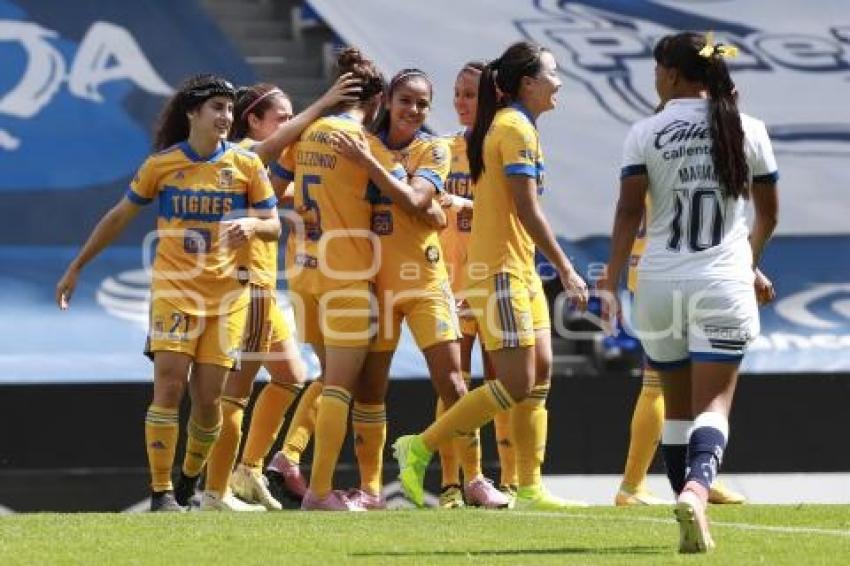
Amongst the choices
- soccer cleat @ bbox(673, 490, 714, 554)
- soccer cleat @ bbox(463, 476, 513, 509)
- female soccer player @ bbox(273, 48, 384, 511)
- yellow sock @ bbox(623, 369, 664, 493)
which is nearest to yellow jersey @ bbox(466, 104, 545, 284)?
female soccer player @ bbox(273, 48, 384, 511)

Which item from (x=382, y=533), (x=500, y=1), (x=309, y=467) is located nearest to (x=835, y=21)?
(x=500, y=1)

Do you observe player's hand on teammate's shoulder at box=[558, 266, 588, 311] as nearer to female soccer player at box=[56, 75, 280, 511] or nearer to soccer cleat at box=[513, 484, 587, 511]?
soccer cleat at box=[513, 484, 587, 511]

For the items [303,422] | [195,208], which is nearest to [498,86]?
[195,208]

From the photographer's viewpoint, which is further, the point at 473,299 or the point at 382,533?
the point at 473,299

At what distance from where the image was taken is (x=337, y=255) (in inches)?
382

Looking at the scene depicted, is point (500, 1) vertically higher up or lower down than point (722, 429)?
higher up

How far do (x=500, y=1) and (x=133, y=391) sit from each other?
4735mm

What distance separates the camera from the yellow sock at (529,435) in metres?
9.56

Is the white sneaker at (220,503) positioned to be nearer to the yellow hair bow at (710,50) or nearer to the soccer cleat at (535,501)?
the soccer cleat at (535,501)

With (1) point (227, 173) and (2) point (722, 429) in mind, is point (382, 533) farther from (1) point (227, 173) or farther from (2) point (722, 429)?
(1) point (227, 173)

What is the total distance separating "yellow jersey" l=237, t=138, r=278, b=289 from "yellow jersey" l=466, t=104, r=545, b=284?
157cm

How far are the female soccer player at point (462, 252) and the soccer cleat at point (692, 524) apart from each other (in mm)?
3206

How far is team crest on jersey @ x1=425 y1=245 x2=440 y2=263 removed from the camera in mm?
9766

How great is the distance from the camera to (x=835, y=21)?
54.6ft
